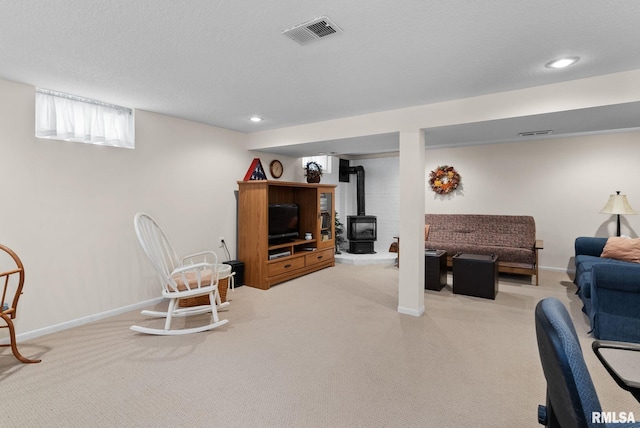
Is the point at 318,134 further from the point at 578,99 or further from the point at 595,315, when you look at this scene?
the point at 595,315

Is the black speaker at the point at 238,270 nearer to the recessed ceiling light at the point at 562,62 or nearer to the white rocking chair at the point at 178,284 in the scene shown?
the white rocking chair at the point at 178,284

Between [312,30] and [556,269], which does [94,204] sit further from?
[556,269]

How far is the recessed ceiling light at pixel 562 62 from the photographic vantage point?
2.38 metres

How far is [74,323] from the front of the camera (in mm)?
3285

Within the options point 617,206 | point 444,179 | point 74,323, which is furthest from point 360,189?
point 74,323

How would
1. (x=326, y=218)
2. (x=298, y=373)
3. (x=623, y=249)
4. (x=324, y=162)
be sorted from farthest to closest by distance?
(x=324, y=162), (x=326, y=218), (x=623, y=249), (x=298, y=373)

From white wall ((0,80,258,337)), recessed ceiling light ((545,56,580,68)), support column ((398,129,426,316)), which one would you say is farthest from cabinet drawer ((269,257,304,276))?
recessed ceiling light ((545,56,580,68))

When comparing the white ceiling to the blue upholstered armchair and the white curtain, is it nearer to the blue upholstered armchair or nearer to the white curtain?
the white curtain

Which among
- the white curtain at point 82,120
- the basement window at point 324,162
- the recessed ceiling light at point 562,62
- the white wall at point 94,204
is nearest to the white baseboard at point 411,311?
the recessed ceiling light at point 562,62

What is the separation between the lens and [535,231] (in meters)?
5.57

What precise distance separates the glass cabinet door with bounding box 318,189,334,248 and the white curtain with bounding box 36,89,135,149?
10.5 ft

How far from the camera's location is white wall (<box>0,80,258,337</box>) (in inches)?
116

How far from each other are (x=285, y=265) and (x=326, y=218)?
4.97 feet

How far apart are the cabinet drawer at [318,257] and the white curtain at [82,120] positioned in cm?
309
